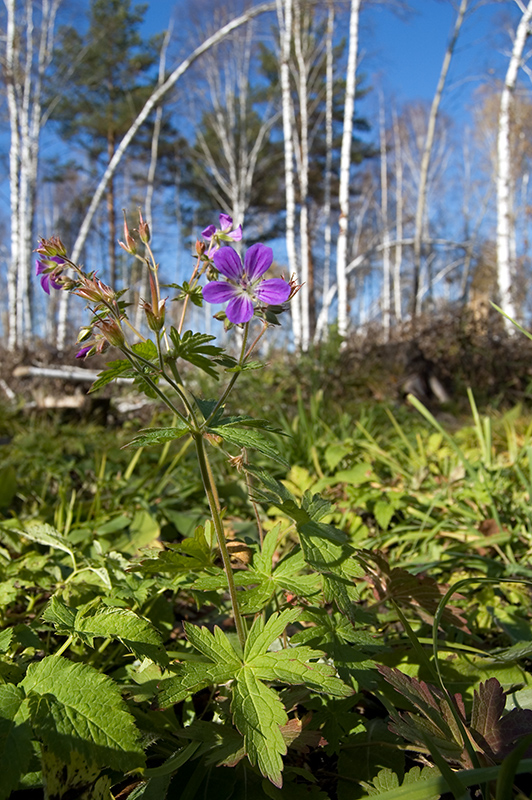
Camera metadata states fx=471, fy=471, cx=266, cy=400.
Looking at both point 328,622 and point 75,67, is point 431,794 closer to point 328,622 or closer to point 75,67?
point 328,622

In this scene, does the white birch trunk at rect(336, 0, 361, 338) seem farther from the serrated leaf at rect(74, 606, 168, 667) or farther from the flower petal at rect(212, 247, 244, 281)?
the serrated leaf at rect(74, 606, 168, 667)

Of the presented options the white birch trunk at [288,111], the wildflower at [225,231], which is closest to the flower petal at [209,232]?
the wildflower at [225,231]

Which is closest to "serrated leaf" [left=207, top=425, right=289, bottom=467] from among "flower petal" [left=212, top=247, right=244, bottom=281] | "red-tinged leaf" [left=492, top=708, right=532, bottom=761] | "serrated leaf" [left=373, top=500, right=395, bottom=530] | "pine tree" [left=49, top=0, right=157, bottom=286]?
"flower petal" [left=212, top=247, right=244, bottom=281]

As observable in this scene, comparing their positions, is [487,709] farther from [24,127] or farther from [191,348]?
[24,127]

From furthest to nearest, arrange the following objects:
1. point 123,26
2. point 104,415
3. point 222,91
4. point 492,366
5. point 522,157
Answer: point 522,157 → point 222,91 → point 123,26 → point 492,366 → point 104,415

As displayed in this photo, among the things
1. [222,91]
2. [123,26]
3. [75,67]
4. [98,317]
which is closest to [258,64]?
[222,91]

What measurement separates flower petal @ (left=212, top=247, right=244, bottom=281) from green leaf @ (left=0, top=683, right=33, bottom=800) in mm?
702

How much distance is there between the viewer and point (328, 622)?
0.89 m

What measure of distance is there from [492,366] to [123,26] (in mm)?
16352

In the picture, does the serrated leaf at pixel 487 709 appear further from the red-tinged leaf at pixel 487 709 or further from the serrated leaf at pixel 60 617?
the serrated leaf at pixel 60 617

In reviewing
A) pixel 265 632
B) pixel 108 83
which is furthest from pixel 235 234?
pixel 108 83

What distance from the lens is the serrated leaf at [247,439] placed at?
2.32 ft

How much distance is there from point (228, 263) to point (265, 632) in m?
0.61

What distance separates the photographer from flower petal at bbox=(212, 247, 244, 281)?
0.79m
